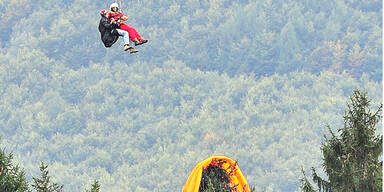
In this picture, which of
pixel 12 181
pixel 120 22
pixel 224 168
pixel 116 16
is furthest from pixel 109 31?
pixel 224 168

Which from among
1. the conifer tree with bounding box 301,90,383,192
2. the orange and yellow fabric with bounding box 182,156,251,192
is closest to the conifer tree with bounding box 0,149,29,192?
the orange and yellow fabric with bounding box 182,156,251,192

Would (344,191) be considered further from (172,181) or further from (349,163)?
(172,181)

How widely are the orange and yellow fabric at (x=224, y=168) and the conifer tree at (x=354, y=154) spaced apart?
1.29m

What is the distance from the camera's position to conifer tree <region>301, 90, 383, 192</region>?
1032 inches

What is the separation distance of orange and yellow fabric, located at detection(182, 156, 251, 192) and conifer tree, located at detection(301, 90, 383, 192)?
1292 mm

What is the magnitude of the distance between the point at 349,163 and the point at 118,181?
570 ft

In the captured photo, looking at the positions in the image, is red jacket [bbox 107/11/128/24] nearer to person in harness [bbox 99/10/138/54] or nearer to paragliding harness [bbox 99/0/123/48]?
paragliding harness [bbox 99/0/123/48]

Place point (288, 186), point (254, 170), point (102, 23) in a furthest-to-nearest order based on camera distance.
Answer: point (254, 170), point (288, 186), point (102, 23)

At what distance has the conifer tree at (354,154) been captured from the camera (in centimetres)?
2620

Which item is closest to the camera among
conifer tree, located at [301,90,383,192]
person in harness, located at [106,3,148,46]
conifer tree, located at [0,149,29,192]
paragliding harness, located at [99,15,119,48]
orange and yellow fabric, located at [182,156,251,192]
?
conifer tree, located at [301,90,383,192]

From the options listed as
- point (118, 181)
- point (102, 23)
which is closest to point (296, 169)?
point (118, 181)

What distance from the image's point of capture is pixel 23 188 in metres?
28.8

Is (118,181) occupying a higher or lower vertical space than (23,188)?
higher

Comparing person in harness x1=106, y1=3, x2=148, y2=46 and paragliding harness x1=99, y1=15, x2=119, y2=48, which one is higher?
person in harness x1=106, y1=3, x2=148, y2=46
